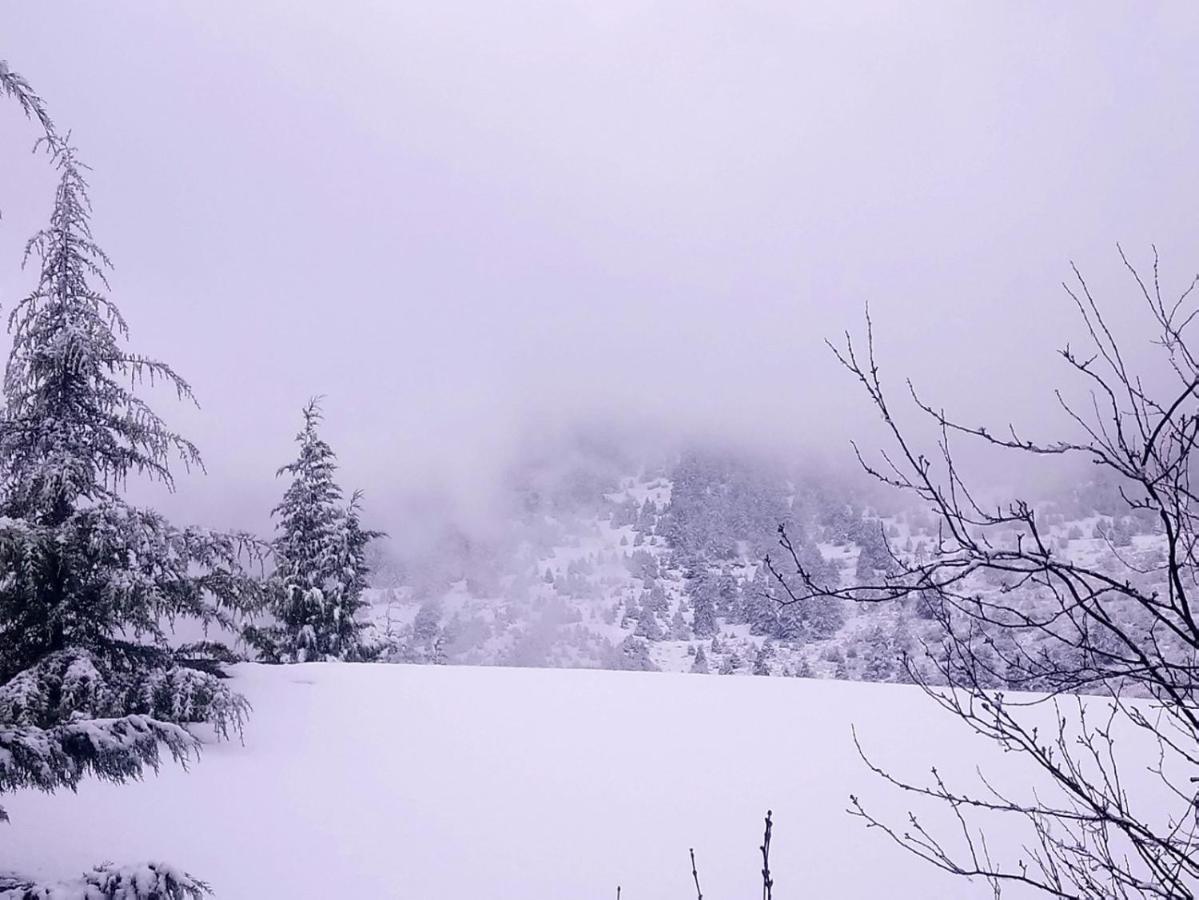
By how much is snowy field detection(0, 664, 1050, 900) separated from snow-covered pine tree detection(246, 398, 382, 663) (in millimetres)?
8237

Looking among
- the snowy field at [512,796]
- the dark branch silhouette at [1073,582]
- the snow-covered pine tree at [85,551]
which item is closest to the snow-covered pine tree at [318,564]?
the snowy field at [512,796]

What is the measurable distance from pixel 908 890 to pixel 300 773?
570cm

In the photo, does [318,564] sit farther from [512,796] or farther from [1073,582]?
[1073,582]

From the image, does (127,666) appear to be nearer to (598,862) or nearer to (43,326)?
(43,326)

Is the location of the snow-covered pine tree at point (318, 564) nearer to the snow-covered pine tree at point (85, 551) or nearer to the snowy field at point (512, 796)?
the snowy field at point (512, 796)

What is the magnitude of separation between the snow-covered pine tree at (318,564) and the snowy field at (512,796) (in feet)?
27.0

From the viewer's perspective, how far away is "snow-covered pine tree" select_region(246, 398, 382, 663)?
17.8 m

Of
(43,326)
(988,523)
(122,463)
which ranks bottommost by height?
(988,523)

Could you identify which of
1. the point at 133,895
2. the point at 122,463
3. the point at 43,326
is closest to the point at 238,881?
the point at 133,895

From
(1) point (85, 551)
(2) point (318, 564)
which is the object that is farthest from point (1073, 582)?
(2) point (318, 564)

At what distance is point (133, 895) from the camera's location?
323cm

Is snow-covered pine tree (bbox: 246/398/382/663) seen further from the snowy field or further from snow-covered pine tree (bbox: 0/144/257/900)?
snow-covered pine tree (bbox: 0/144/257/900)

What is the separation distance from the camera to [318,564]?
717 inches

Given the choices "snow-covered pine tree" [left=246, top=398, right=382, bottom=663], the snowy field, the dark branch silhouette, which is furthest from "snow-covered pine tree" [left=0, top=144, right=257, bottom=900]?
"snow-covered pine tree" [left=246, top=398, right=382, bottom=663]
